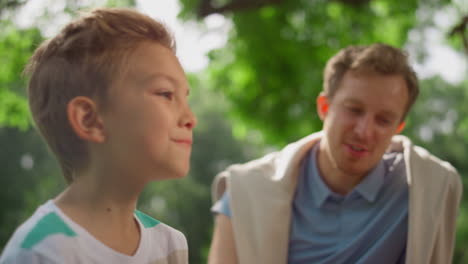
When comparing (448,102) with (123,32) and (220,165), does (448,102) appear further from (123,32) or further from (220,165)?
(123,32)

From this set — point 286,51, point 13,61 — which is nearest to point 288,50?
point 286,51

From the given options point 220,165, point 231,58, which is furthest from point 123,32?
point 220,165

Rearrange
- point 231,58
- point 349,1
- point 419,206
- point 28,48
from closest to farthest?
point 419,206, point 28,48, point 349,1, point 231,58

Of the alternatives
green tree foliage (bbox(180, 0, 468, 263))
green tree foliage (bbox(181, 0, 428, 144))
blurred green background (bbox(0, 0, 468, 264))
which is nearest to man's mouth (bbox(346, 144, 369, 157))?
blurred green background (bbox(0, 0, 468, 264))

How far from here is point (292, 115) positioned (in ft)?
28.1

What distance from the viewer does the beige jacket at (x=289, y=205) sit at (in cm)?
234

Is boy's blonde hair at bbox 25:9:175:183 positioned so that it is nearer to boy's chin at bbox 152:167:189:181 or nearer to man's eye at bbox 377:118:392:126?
boy's chin at bbox 152:167:189:181

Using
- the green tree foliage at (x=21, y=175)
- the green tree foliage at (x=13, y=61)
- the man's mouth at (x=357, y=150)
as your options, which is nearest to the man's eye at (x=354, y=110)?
the man's mouth at (x=357, y=150)

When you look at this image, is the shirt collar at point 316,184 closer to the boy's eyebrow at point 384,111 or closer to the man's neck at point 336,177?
the man's neck at point 336,177

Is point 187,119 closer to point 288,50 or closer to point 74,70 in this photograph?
point 74,70

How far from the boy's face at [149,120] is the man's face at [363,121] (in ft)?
3.93

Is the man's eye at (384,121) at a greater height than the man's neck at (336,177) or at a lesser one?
greater

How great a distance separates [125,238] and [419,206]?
1.42m

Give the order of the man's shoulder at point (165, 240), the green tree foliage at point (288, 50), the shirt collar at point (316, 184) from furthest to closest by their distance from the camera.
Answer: the green tree foliage at point (288, 50) → the shirt collar at point (316, 184) → the man's shoulder at point (165, 240)
